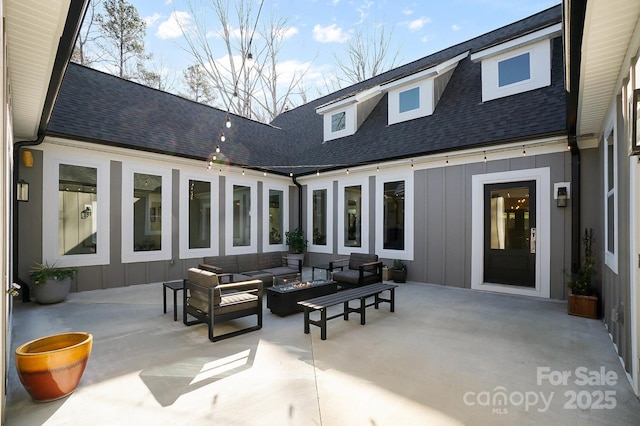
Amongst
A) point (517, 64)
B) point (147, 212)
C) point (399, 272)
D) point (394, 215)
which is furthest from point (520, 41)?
point (147, 212)

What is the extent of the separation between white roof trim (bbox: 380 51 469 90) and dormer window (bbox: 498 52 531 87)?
1.37 m

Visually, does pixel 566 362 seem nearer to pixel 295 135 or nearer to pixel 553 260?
pixel 553 260

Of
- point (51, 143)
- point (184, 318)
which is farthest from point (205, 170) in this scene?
point (184, 318)

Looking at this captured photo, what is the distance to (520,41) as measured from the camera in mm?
6508

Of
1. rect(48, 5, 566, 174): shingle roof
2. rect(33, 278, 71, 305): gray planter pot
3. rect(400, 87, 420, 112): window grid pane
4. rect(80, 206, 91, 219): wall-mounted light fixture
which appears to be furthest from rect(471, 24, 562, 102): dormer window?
rect(33, 278, 71, 305): gray planter pot

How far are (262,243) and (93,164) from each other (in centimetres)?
451

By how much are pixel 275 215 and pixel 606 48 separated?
26.4ft

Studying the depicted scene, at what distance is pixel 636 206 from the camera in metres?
2.70

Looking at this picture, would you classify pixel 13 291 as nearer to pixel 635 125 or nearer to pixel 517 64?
pixel 635 125

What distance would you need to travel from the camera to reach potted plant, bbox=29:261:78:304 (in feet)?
17.2

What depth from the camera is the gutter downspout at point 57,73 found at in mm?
2485

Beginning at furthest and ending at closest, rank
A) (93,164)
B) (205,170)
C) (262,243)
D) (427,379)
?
(262,243), (205,170), (93,164), (427,379)

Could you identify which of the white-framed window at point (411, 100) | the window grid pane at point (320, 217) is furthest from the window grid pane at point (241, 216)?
the white-framed window at point (411, 100)

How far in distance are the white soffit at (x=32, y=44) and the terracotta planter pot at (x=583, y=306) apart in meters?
7.10
